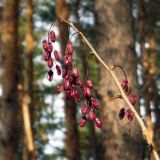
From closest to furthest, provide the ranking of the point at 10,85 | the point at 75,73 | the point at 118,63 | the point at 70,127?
the point at 75,73 < the point at 118,63 < the point at 10,85 < the point at 70,127

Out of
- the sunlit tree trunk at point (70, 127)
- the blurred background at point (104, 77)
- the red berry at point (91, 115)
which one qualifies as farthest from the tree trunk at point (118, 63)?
the sunlit tree trunk at point (70, 127)

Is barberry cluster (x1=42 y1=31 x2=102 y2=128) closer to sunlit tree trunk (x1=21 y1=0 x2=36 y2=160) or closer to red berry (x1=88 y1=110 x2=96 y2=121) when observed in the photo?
red berry (x1=88 y1=110 x2=96 y2=121)

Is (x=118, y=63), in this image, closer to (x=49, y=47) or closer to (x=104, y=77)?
(x=104, y=77)

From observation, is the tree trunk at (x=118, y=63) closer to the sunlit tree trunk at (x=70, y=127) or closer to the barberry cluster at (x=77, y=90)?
the barberry cluster at (x=77, y=90)

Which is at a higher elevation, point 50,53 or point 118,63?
point 118,63

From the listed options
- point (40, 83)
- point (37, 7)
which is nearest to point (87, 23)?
point (37, 7)

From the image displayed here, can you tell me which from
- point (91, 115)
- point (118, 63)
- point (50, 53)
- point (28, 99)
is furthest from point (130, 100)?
point (28, 99)
